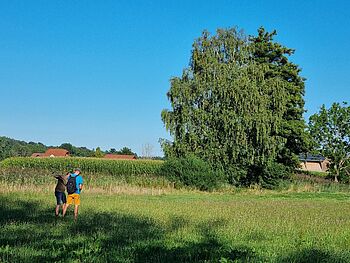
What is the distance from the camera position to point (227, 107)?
37.7 meters

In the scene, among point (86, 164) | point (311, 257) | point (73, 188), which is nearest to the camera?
point (311, 257)

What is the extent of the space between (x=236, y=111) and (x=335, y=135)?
2877cm

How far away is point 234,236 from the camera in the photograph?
1073 centimetres

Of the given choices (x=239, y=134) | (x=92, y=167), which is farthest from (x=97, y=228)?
(x=92, y=167)

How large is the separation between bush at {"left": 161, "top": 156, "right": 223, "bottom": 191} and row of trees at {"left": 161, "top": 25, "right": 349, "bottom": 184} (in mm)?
4295

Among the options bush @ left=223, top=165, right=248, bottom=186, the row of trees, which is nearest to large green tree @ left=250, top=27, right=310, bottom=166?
the row of trees

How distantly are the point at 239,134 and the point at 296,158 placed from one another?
8320 millimetres

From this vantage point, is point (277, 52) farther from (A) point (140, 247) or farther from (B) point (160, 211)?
(A) point (140, 247)

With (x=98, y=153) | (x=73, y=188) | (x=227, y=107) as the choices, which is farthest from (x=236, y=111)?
(x=98, y=153)

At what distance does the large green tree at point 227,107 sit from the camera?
37062 mm

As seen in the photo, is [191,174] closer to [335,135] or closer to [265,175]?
[265,175]

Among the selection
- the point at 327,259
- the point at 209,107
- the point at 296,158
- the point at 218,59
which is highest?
the point at 218,59

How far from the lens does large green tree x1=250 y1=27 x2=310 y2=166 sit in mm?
40812

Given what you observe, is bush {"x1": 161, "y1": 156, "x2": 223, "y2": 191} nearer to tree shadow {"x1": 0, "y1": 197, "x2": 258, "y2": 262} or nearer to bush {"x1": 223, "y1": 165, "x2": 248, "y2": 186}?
bush {"x1": 223, "y1": 165, "x2": 248, "y2": 186}
